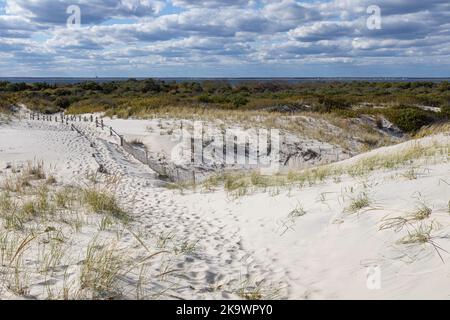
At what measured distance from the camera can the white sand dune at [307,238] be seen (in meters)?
4.30

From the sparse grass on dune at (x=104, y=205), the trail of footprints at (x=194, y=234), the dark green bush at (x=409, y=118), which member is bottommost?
the trail of footprints at (x=194, y=234)

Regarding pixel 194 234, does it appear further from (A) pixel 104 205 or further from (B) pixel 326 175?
(B) pixel 326 175

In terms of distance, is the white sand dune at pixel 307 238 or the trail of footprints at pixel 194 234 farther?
the trail of footprints at pixel 194 234

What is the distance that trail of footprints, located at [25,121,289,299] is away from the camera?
4.66m

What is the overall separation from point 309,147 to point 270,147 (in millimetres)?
2033

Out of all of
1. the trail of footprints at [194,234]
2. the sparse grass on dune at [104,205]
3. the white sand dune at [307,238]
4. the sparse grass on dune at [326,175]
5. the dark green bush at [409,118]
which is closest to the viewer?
the white sand dune at [307,238]

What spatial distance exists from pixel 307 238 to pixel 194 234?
1.85 metres

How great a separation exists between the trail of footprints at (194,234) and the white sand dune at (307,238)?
0.01 metres

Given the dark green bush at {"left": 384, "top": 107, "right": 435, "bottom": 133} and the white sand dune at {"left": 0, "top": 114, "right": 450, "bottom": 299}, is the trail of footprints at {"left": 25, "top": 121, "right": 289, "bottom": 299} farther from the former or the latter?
the dark green bush at {"left": 384, "top": 107, "right": 435, "bottom": 133}

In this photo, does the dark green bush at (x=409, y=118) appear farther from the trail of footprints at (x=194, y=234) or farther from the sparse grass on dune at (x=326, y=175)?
the trail of footprints at (x=194, y=234)

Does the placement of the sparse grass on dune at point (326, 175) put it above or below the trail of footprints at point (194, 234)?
above

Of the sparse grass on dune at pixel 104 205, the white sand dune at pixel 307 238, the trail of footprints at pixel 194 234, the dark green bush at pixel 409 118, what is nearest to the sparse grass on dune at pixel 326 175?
the white sand dune at pixel 307 238

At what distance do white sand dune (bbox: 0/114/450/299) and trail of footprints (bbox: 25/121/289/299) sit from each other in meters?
0.01
